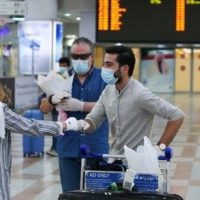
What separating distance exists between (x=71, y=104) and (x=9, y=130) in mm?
1065

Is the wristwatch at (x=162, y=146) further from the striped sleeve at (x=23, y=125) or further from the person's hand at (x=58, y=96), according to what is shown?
the person's hand at (x=58, y=96)

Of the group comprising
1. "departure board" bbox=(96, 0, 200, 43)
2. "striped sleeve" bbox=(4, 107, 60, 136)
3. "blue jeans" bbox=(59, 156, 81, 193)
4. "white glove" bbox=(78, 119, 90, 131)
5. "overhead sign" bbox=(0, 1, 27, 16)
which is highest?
"overhead sign" bbox=(0, 1, 27, 16)

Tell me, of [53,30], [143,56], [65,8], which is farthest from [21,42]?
[143,56]

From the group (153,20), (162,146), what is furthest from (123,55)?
(153,20)

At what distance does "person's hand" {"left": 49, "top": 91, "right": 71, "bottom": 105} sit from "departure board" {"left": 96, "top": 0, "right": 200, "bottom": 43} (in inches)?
276

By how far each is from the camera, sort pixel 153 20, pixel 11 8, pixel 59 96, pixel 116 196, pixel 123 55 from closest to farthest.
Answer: pixel 116 196 < pixel 123 55 < pixel 59 96 < pixel 153 20 < pixel 11 8

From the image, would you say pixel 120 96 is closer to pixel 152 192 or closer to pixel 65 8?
pixel 152 192

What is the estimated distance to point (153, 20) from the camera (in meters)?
11.4

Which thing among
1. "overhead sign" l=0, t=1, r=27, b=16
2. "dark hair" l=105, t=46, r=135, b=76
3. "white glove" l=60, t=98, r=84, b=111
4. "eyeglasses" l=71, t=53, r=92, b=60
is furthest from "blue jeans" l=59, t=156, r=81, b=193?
"overhead sign" l=0, t=1, r=27, b=16

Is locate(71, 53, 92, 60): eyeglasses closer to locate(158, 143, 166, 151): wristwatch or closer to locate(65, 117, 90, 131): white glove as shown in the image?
locate(65, 117, 90, 131): white glove

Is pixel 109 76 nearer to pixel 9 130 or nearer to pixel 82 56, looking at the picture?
pixel 82 56

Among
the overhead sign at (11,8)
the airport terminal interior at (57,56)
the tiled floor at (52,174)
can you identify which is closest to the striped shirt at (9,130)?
the airport terminal interior at (57,56)

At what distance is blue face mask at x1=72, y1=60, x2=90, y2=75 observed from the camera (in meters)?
4.72

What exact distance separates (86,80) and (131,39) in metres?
6.72
